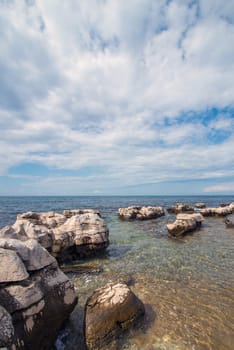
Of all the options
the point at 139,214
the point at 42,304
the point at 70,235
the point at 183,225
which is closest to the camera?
the point at 42,304

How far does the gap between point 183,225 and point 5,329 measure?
19.6 m

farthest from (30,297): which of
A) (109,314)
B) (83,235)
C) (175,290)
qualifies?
(83,235)

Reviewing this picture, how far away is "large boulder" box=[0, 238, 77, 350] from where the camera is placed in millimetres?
4613

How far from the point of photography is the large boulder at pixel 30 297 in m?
4.61

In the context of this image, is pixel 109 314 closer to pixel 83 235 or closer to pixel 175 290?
pixel 175 290

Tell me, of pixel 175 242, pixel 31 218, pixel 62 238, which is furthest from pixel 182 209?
pixel 62 238

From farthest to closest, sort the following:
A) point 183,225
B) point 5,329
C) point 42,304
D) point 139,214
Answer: point 139,214, point 183,225, point 42,304, point 5,329

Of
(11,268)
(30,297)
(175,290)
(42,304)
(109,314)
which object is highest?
(11,268)

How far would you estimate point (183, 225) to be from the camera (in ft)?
69.4

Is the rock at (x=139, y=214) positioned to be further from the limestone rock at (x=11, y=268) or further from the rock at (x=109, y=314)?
the limestone rock at (x=11, y=268)

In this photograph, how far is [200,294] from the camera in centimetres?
836

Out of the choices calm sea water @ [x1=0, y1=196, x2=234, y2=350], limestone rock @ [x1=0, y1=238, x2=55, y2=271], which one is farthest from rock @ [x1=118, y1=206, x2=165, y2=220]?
limestone rock @ [x1=0, y1=238, x2=55, y2=271]

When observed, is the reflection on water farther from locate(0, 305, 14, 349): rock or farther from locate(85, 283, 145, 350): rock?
locate(0, 305, 14, 349): rock

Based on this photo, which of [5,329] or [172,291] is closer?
[5,329]
